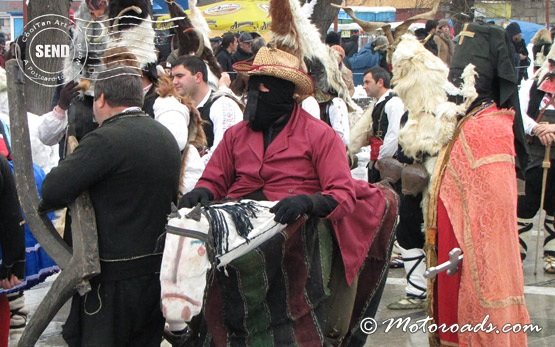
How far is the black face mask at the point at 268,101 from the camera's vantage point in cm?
523

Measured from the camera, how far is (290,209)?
186 inches

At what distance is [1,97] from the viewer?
7.39m

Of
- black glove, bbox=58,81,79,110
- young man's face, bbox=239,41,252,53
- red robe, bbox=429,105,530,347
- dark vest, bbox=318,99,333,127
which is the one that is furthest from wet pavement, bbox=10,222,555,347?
young man's face, bbox=239,41,252,53

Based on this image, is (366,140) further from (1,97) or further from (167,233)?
(167,233)

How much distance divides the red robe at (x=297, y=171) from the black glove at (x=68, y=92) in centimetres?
90

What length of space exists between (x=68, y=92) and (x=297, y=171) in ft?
4.66

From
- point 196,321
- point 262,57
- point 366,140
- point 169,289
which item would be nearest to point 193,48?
point 366,140

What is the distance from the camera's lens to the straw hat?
5215 millimetres

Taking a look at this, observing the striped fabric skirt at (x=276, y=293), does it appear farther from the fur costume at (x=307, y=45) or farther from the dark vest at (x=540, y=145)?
the dark vest at (x=540, y=145)

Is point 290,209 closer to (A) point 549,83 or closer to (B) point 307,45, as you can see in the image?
(B) point 307,45

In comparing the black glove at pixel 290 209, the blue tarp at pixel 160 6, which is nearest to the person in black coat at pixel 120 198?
the black glove at pixel 290 209

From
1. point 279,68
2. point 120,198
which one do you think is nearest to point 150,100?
point 279,68

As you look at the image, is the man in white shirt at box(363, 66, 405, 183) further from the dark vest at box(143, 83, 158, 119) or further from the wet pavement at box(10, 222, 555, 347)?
the dark vest at box(143, 83, 158, 119)

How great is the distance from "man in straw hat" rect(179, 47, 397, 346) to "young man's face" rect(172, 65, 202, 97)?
7.54 ft
